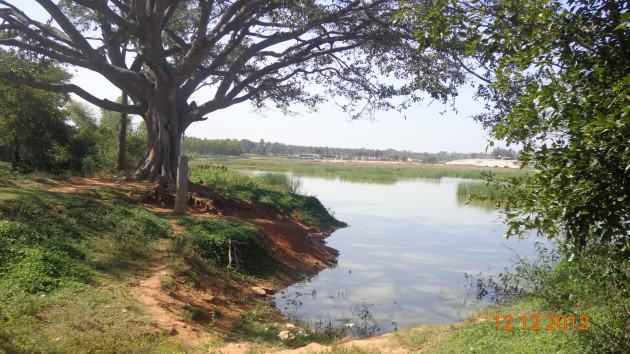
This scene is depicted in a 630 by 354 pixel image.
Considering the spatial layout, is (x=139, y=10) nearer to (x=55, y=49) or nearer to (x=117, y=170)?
(x=55, y=49)

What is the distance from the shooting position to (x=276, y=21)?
45.0ft

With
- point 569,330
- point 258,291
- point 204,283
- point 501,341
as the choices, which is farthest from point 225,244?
point 569,330

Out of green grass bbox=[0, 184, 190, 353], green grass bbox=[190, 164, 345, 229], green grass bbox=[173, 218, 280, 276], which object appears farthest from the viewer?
green grass bbox=[190, 164, 345, 229]

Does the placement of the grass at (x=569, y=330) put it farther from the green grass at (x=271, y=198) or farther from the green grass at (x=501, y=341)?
the green grass at (x=271, y=198)

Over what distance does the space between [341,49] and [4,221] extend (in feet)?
33.4

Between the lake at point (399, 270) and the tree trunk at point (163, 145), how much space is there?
17.4ft

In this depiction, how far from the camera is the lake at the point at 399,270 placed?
8742 mm

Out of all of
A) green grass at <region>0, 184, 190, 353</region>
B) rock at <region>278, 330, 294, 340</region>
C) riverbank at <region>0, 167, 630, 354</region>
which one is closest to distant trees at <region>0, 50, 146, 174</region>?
riverbank at <region>0, 167, 630, 354</region>

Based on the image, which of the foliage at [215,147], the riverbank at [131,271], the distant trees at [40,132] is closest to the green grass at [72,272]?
the riverbank at [131,271]

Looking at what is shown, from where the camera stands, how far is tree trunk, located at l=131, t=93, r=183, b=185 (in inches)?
535

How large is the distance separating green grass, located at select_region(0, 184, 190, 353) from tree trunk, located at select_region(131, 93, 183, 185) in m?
3.73

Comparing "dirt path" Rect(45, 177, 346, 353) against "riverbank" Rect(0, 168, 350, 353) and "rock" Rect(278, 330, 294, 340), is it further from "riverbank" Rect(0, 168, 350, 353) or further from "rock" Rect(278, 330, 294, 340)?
"rock" Rect(278, 330, 294, 340)

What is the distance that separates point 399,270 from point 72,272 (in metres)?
8.11

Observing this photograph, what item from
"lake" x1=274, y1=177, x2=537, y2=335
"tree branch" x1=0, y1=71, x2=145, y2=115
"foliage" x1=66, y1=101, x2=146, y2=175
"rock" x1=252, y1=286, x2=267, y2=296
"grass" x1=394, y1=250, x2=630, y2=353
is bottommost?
"lake" x1=274, y1=177, x2=537, y2=335
